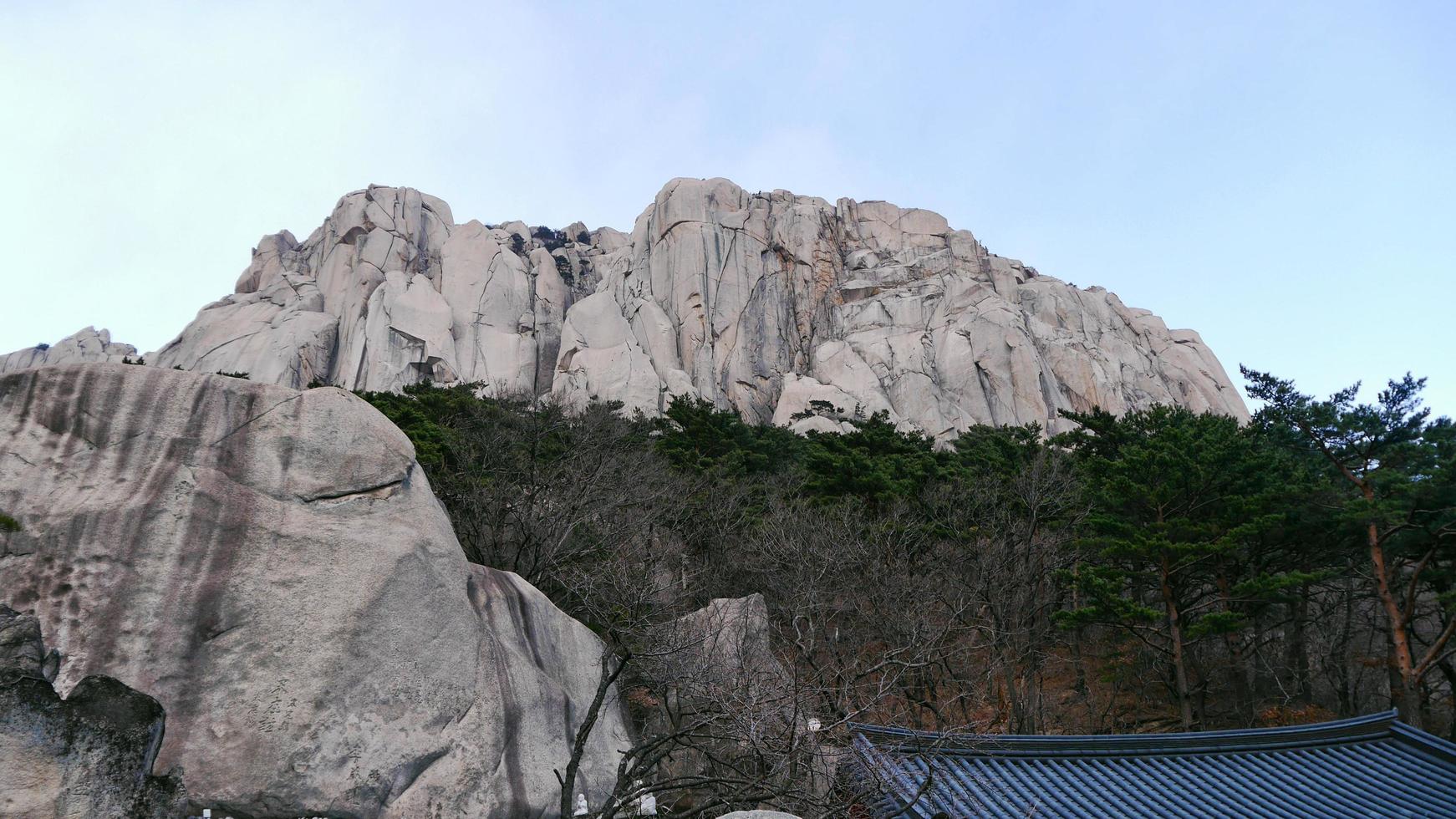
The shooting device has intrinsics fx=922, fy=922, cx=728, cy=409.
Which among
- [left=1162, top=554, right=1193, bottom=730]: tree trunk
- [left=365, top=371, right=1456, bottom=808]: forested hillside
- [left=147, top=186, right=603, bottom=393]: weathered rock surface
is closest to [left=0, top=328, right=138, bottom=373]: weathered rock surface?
[left=147, top=186, right=603, bottom=393]: weathered rock surface

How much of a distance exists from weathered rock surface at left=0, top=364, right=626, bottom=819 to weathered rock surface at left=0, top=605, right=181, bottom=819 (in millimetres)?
2092

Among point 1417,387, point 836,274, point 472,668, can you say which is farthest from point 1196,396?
point 472,668

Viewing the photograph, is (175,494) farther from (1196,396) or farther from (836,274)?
(1196,396)

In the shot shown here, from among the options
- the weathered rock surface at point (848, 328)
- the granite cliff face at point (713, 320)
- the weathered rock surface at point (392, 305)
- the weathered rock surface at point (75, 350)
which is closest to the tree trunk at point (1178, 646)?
the granite cliff face at point (713, 320)

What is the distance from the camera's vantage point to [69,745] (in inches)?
185

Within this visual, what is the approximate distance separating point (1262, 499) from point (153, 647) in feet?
48.1

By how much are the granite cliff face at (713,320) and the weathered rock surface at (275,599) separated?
25610mm

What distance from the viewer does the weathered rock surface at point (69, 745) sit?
4.58 metres

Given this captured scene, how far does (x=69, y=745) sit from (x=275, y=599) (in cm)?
289

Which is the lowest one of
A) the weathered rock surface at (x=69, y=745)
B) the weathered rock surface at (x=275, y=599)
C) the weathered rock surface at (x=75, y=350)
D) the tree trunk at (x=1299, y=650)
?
the weathered rock surface at (x=69, y=745)

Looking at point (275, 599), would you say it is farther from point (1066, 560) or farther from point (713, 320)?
point (713, 320)

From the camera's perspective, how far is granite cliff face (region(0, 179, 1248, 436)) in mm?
38062

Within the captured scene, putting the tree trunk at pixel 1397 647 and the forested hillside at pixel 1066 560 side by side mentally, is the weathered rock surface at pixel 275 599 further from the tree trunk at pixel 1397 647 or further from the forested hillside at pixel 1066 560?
the tree trunk at pixel 1397 647

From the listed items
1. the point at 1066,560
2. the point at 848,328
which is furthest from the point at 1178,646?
the point at 848,328
